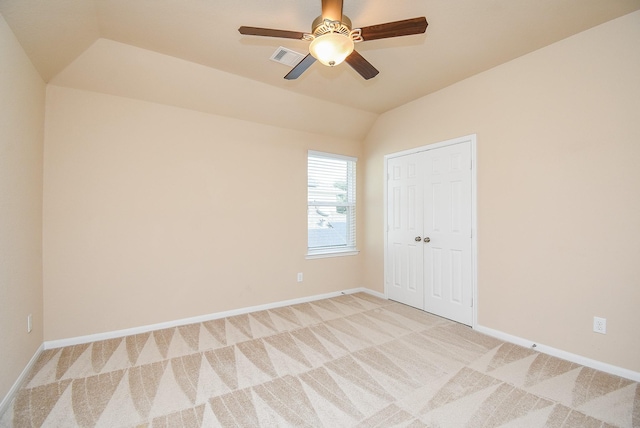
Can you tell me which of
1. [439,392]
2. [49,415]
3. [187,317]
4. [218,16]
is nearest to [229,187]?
[187,317]

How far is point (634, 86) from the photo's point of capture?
2.13 m

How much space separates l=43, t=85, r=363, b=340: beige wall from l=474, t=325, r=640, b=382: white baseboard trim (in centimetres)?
233

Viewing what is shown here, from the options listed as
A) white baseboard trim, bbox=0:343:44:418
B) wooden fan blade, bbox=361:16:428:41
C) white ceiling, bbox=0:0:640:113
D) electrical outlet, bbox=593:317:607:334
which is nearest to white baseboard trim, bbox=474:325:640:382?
electrical outlet, bbox=593:317:607:334

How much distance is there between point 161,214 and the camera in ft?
10.3

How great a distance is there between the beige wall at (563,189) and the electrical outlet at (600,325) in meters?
0.03

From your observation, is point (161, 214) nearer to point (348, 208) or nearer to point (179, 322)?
point (179, 322)

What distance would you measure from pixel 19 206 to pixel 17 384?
4.27ft

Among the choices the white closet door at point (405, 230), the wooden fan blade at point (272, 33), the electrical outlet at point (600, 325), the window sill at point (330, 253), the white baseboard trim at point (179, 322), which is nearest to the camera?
the wooden fan blade at point (272, 33)

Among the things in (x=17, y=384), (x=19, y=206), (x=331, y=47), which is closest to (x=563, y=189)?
(x=331, y=47)

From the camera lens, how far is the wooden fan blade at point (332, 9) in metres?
1.61

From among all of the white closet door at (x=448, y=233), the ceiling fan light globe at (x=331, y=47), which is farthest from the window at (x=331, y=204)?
the ceiling fan light globe at (x=331, y=47)

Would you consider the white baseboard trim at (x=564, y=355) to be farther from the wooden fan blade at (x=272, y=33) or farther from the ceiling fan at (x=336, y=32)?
the wooden fan blade at (x=272, y=33)

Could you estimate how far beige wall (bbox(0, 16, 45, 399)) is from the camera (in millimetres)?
1854

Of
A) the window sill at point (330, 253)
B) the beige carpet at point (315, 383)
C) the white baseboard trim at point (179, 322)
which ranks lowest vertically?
the beige carpet at point (315, 383)
